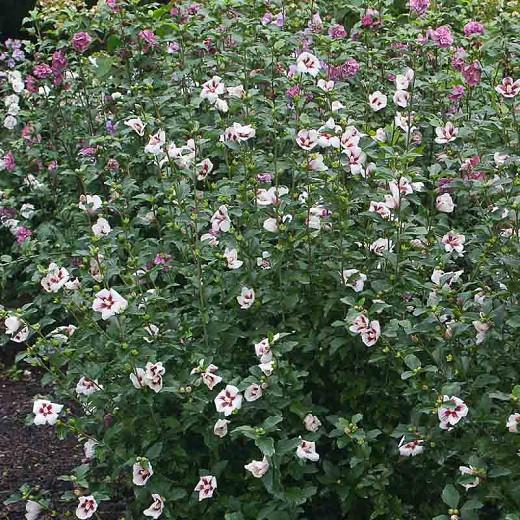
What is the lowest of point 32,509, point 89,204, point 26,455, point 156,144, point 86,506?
point 26,455

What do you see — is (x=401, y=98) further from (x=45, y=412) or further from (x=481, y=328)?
(x=45, y=412)

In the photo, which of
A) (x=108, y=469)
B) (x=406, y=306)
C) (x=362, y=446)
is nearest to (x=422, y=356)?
(x=406, y=306)

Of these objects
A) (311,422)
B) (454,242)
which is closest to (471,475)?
(311,422)

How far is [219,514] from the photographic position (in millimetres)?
2904

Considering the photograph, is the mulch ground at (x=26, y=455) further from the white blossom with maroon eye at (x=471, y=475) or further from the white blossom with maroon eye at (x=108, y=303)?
the white blossom with maroon eye at (x=471, y=475)

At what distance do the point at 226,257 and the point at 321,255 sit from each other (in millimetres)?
290

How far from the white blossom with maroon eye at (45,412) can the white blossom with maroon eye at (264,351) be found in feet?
1.89

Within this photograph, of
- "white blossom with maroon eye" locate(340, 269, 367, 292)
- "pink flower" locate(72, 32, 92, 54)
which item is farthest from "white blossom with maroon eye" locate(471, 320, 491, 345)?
"pink flower" locate(72, 32, 92, 54)

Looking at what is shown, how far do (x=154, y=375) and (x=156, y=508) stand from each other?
1.15 feet

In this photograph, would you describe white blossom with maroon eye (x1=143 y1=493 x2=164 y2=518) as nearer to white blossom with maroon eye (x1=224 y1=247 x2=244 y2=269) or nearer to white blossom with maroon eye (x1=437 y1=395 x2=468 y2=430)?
white blossom with maroon eye (x1=224 y1=247 x2=244 y2=269)

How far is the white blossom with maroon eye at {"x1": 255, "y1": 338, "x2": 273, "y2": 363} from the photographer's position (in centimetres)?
264

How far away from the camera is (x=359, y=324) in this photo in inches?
104

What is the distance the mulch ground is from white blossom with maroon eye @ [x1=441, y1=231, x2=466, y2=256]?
152 cm

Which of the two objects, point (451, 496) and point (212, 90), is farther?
point (212, 90)
